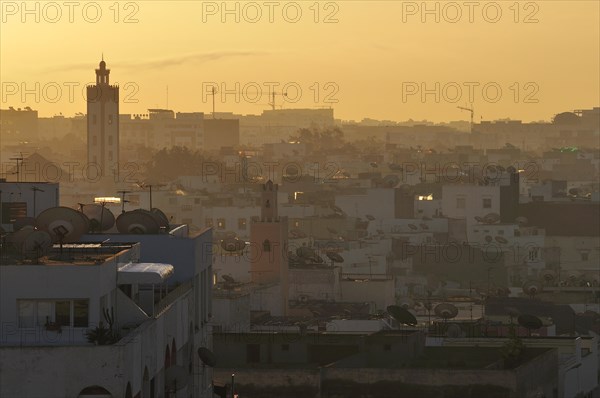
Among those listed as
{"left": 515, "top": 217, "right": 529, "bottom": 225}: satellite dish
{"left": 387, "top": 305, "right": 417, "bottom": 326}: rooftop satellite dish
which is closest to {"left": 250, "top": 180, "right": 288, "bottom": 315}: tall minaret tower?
{"left": 387, "top": 305, "right": 417, "bottom": 326}: rooftop satellite dish

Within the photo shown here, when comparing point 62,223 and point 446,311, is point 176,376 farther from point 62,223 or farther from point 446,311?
point 446,311

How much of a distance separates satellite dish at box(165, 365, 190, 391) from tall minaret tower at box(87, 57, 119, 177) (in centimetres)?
5606

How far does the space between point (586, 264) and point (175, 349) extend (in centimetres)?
4090

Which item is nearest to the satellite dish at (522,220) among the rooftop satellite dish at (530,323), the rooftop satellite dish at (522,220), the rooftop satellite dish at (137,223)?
the rooftop satellite dish at (522,220)

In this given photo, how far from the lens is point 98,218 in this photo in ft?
65.4

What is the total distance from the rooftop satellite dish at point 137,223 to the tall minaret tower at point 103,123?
53.7m

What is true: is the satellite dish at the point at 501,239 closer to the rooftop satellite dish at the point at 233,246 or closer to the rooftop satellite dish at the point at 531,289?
the rooftop satellite dish at the point at 233,246

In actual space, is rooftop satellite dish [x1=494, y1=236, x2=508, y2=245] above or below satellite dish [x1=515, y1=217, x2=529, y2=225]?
below

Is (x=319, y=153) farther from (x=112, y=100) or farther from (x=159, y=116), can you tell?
(x=112, y=100)

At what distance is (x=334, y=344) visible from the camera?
27406 millimetres

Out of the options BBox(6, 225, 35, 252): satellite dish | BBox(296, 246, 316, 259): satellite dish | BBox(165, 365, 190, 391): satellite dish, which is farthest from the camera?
BBox(296, 246, 316, 259): satellite dish

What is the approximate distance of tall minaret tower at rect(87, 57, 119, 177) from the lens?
7419cm

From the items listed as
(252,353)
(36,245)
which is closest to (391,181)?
(252,353)

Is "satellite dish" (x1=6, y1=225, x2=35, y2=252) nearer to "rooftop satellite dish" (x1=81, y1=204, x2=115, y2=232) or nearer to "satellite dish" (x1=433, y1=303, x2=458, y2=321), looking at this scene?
"rooftop satellite dish" (x1=81, y1=204, x2=115, y2=232)
